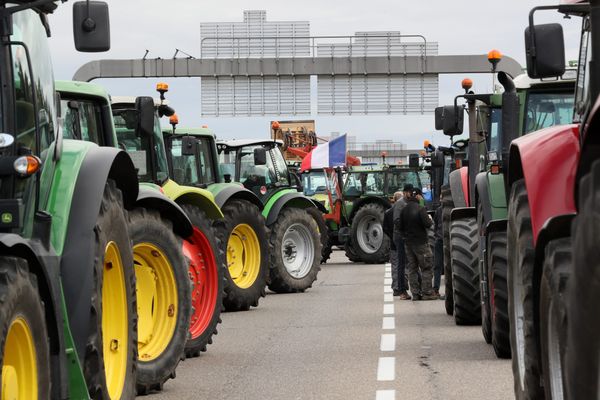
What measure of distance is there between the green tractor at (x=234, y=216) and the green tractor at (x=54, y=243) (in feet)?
34.1

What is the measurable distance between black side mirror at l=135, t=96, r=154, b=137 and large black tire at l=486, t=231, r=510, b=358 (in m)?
3.57

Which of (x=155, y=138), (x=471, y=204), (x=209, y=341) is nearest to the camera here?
(x=209, y=341)

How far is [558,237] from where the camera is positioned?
5844mm

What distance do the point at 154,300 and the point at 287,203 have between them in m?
12.9

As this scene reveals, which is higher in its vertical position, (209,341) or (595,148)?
(595,148)

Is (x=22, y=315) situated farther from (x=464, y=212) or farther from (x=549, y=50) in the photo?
(x=464, y=212)

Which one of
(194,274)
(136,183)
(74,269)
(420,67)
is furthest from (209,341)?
(420,67)

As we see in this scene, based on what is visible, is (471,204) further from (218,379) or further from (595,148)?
(595,148)

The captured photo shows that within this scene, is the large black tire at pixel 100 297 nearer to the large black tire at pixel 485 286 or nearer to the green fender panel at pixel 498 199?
the large black tire at pixel 485 286

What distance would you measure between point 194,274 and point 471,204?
456 centimetres

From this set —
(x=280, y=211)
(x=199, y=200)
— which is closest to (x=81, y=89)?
(x=199, y=200)

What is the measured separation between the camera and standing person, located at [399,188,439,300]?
20531mm

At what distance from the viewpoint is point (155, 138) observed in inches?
599

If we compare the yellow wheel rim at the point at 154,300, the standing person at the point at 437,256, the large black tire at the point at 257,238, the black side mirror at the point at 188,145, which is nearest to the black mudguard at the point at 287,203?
the standing person at the point at 437,256
